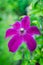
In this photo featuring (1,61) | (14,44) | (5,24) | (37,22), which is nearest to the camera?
(14,44)

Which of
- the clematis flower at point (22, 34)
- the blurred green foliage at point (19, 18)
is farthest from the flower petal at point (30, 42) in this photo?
the blurred green foliage at point (19, 18)

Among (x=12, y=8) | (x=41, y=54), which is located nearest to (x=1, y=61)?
(x=12, y=8)

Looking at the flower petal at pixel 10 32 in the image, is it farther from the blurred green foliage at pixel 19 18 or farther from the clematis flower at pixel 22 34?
the blurred green foliage at pixel 19 18

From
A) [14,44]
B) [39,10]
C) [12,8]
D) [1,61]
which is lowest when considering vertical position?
[1,61]

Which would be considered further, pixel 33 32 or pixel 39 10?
pixel 39 10

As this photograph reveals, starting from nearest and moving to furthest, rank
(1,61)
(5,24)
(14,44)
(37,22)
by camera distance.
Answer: (14,44) < (37,22) < (1,61) < (5,24)

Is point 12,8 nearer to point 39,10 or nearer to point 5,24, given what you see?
point 5,24

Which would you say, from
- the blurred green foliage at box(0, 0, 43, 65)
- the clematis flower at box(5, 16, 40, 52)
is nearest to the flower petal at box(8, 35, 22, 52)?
the clematis flower at box(5, 16, 40, 52)
